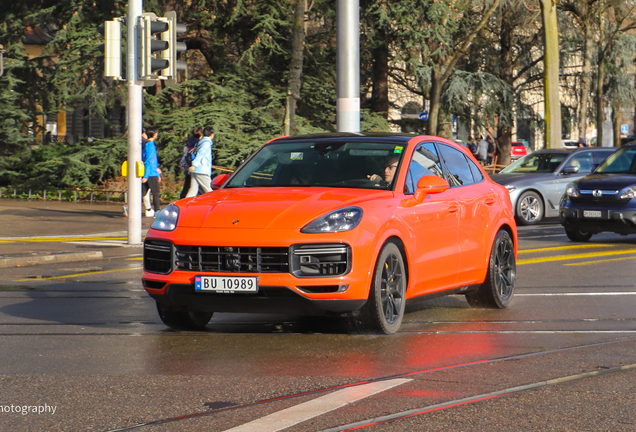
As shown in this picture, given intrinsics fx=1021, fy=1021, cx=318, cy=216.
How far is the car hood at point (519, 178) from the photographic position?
2067 centimetres

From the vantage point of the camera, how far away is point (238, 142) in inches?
1106

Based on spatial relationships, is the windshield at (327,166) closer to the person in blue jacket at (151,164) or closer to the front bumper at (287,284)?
the front bumper at (287,284)

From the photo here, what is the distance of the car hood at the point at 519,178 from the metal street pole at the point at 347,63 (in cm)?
457

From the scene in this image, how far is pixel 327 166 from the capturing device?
27.6 feet

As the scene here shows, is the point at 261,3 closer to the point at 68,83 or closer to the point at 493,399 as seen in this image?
the point at 68,83

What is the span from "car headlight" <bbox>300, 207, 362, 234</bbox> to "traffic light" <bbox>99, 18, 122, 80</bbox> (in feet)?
28.5

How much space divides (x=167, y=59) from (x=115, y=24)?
0.91 m

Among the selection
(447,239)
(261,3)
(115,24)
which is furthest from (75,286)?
(261,3)

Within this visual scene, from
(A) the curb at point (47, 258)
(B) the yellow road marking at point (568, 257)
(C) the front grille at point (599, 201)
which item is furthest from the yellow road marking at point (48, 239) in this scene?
(C) the front grille at point (599, 201)

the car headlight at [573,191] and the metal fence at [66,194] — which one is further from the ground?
the metal fence at [66,194]

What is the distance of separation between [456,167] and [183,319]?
9.46 ft

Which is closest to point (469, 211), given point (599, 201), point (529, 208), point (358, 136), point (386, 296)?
point (358, 136)

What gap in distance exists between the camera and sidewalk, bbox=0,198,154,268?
13875 millimetres

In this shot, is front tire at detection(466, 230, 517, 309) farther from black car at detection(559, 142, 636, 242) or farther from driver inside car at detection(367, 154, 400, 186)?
black car at detection(559, 142, 636, 242)
